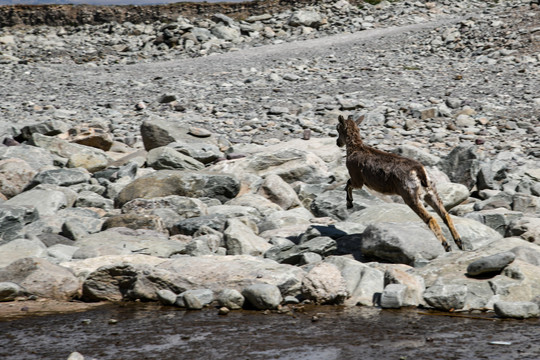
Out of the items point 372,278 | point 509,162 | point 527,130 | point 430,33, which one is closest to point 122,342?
point 372,278

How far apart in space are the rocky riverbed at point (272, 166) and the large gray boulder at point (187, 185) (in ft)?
0.12

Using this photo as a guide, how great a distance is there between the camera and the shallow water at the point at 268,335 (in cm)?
583

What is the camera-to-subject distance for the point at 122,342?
20.6 feet

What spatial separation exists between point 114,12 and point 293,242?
36.0 m

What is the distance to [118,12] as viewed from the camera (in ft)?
139

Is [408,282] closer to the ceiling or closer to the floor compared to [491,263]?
closer to the floor

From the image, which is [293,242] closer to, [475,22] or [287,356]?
[287,356]

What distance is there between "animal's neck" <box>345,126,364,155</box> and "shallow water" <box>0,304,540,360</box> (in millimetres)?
3580

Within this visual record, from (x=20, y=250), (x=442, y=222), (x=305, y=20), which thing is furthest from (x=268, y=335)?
(x=305, y=20)

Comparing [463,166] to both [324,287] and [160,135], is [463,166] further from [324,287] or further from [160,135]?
[324,287]

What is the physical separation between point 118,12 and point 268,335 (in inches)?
1529

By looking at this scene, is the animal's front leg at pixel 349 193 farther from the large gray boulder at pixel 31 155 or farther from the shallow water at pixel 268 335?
the large gray boulder at pixel 31 155

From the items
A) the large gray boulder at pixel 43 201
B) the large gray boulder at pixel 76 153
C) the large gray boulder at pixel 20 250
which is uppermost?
the large gray boulder at pixel 20 250

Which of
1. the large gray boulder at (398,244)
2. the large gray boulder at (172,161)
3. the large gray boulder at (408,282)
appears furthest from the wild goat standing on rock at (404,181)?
the large gray boulder at (172,161)
